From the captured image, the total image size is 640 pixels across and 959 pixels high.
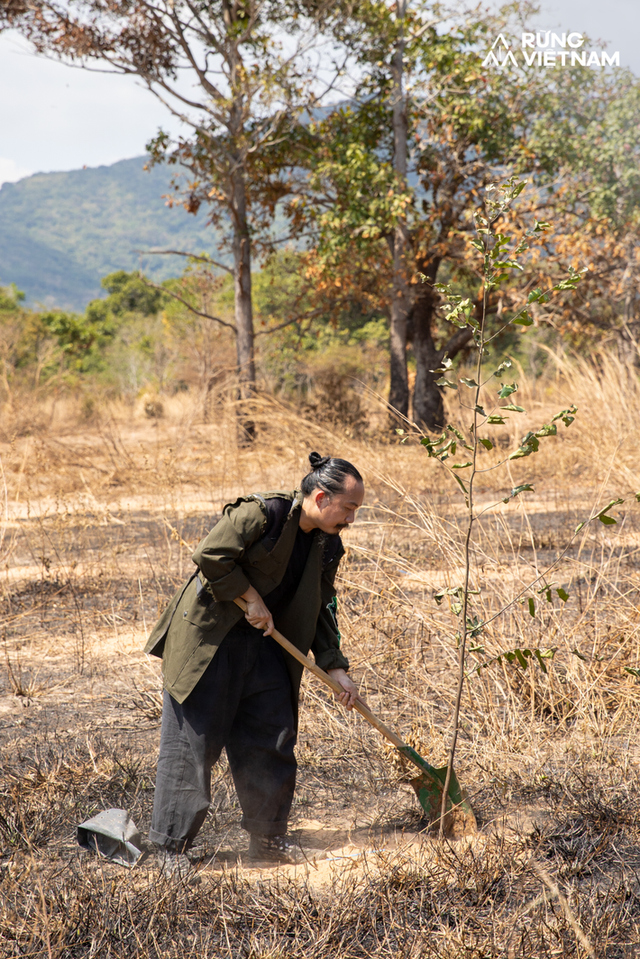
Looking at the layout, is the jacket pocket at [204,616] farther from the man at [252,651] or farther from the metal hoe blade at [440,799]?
the metal hoe blade at [440,799]

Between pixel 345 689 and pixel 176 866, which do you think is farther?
pixel 345 689

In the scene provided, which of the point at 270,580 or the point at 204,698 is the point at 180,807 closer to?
the point at 204,698

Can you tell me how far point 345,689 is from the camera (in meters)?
2.46

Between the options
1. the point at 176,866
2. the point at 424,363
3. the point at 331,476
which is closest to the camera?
the point at 331,476

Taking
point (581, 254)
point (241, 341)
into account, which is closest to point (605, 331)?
point (581, 254)

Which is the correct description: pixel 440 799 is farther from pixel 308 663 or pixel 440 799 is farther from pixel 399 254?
pixel 399 254

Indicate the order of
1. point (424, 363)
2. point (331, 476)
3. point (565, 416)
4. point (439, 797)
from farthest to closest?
point (424, 363), point (439, 797), point (331, 476), point (565, 416)

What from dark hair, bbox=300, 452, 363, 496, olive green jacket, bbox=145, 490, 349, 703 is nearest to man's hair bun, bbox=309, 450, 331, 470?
dark hair, bbox=300, 452, 363, 496

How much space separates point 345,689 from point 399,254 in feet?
31.1

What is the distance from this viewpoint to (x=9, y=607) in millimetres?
4648

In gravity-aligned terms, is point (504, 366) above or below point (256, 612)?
above

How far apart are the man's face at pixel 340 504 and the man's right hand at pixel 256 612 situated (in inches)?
11.5

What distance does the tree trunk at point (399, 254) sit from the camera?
1059cm

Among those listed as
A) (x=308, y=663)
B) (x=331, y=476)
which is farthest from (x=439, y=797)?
(x=331, y=476)
